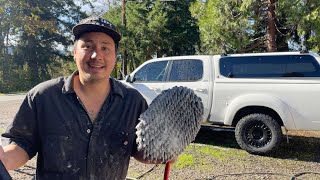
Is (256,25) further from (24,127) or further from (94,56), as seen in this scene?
(24,127)

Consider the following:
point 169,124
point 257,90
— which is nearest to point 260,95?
point 257,90

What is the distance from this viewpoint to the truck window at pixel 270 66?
5359mm

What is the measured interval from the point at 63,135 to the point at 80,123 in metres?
0.11

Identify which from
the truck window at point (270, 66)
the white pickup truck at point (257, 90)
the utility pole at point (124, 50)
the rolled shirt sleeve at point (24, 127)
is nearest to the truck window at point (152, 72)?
the white pickup truck at point (257, 90)

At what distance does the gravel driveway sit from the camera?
178 inches

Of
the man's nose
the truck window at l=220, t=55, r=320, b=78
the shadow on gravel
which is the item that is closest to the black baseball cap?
the man's nose

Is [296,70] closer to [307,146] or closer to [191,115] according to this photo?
[307,146]

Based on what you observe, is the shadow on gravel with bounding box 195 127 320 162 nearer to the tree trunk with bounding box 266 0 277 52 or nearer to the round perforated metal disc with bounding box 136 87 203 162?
the round perforated metal disc with bounding box 136 87 203 162

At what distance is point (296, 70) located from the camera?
5418 millimetres

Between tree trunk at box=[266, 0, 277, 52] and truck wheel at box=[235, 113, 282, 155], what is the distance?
20.9 feet

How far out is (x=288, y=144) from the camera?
6.28 meters

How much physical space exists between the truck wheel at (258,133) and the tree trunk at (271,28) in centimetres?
638

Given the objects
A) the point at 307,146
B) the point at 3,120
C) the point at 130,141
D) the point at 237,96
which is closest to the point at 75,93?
the point at 130,141

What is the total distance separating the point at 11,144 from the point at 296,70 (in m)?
4.92
